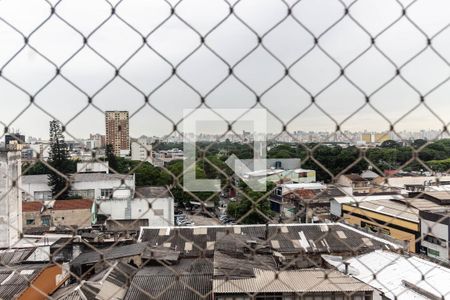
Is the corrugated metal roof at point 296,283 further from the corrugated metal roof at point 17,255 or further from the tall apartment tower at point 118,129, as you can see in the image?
the corrugated metal roof at point 17,255

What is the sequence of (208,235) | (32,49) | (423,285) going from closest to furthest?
(32,49) < (423,285) < (208,235)

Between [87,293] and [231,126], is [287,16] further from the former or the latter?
[87,293]

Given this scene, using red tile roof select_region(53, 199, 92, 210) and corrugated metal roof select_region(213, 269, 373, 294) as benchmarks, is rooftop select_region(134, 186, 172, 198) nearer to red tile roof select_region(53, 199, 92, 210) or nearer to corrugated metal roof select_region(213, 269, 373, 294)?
corrugated metal roof select_region(213, 269, 373, 294)

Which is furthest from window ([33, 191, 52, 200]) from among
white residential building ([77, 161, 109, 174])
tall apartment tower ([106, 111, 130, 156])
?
tall apartment tower ([106, 111, 130, 156])

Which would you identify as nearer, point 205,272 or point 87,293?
point 87,293

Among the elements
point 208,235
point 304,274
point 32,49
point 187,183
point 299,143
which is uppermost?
point 32,49

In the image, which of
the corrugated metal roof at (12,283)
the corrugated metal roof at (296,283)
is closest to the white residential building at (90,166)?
the corrugated metal roof at (296,283)

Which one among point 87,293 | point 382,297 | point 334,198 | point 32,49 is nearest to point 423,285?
point 382,297
